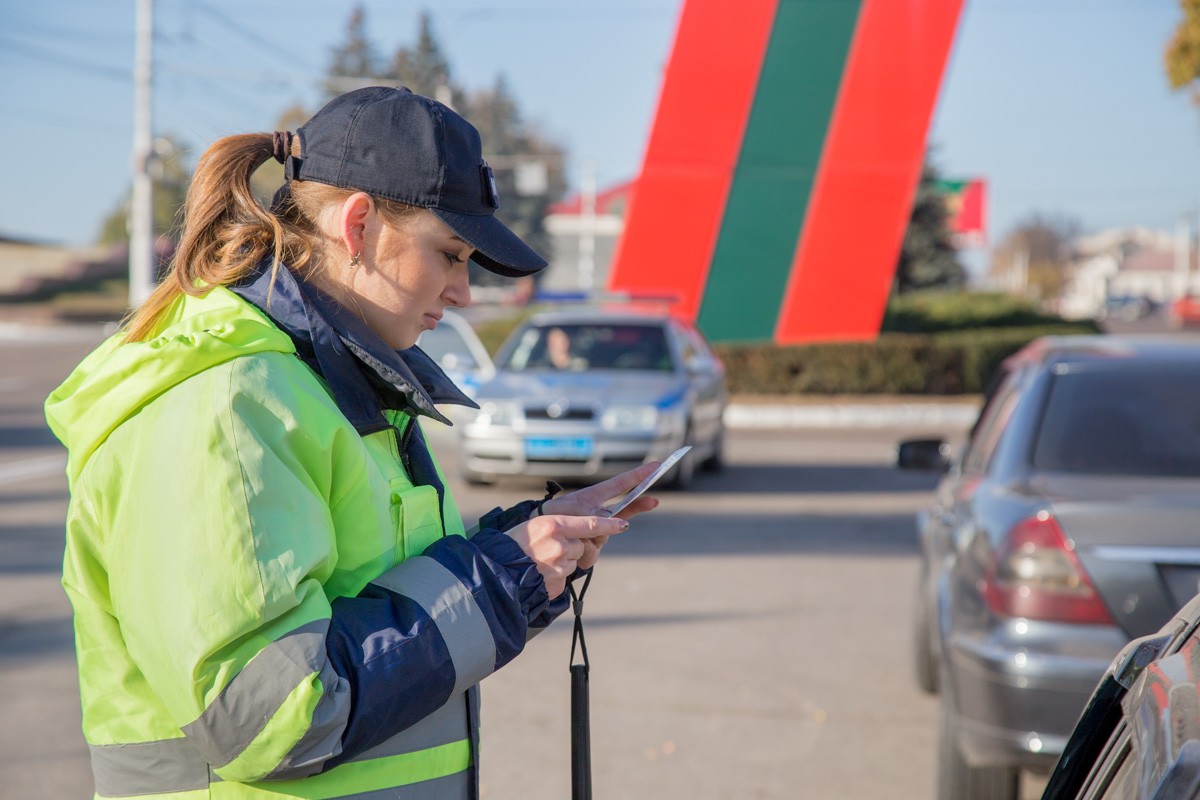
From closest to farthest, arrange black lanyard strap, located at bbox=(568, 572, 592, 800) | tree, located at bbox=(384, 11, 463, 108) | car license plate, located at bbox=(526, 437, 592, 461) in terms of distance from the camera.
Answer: black lanyard strap, located at bbox=(568, 572, 592, 800), car license plate, located at bbox=(526, 437, 592, 461), tree, located at bbox=(384, 11, 463, 108)

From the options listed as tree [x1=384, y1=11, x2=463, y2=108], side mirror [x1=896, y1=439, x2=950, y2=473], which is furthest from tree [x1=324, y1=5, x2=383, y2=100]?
side mirror [x1=896, y1=439, x2=950, y2=473]

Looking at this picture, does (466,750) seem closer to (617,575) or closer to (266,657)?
(266,657)

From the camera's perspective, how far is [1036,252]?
118 metres

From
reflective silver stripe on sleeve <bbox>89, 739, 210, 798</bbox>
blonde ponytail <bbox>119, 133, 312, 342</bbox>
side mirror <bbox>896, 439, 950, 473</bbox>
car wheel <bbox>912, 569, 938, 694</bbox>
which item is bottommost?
car wheel <bbox>912, 569, 938, 694</bbox>

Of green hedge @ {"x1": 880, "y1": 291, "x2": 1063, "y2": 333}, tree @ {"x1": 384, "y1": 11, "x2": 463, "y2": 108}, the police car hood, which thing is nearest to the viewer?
the police car hood

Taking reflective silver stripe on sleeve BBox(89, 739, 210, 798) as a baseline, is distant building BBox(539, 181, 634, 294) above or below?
below

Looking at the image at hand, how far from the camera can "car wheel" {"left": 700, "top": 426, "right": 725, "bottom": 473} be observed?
13125mm

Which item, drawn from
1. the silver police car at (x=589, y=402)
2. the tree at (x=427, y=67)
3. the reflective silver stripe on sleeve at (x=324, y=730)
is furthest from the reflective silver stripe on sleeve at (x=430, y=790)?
the tree at (x=427, y=67)

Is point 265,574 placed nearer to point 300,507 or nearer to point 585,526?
point 300,507

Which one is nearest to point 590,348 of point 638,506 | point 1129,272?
point 638,506

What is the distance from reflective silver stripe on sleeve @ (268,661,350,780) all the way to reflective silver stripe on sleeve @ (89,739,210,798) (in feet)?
0.43

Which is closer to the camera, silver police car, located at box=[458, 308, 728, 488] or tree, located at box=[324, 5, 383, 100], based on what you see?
silver police car, located at box=[458, 308, 728, 488]

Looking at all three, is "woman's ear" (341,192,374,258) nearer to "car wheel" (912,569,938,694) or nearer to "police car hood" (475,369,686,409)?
"car wheel" (912,569,938,694)

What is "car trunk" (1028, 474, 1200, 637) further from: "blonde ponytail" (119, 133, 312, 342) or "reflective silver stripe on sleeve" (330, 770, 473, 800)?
"blonde ponytail" (119, 133, 312, 342)
